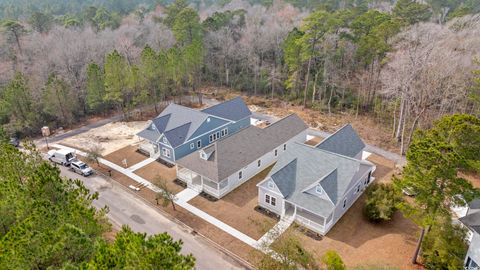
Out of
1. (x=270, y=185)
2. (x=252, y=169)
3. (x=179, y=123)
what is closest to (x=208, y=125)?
(x=179, y=123)

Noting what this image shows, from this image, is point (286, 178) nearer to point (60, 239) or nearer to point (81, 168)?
point (60, 239)

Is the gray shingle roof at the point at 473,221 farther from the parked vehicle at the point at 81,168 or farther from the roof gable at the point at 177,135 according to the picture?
the parked vehicle at the point at 81,168

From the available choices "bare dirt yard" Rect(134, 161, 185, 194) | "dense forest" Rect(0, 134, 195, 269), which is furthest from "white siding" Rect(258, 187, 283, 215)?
"dense forest" Rect(0, 134, 195, 269)

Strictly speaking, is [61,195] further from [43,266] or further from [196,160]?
[196,160]

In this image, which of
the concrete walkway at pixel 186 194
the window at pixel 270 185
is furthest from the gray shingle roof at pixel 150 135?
the window at pixel 270 185

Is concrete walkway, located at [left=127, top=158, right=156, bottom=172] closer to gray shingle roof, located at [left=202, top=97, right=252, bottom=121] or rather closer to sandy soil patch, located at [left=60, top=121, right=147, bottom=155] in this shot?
sandy soil patch, located at [left=60, top=121, right=147, bottom=155]

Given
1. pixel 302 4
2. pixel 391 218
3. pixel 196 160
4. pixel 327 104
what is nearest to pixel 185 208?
pixel 196 160

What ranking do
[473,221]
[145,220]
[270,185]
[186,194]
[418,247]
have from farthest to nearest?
[186,194]
[145,220]
[270,185]
[418,247]
[473,221]
